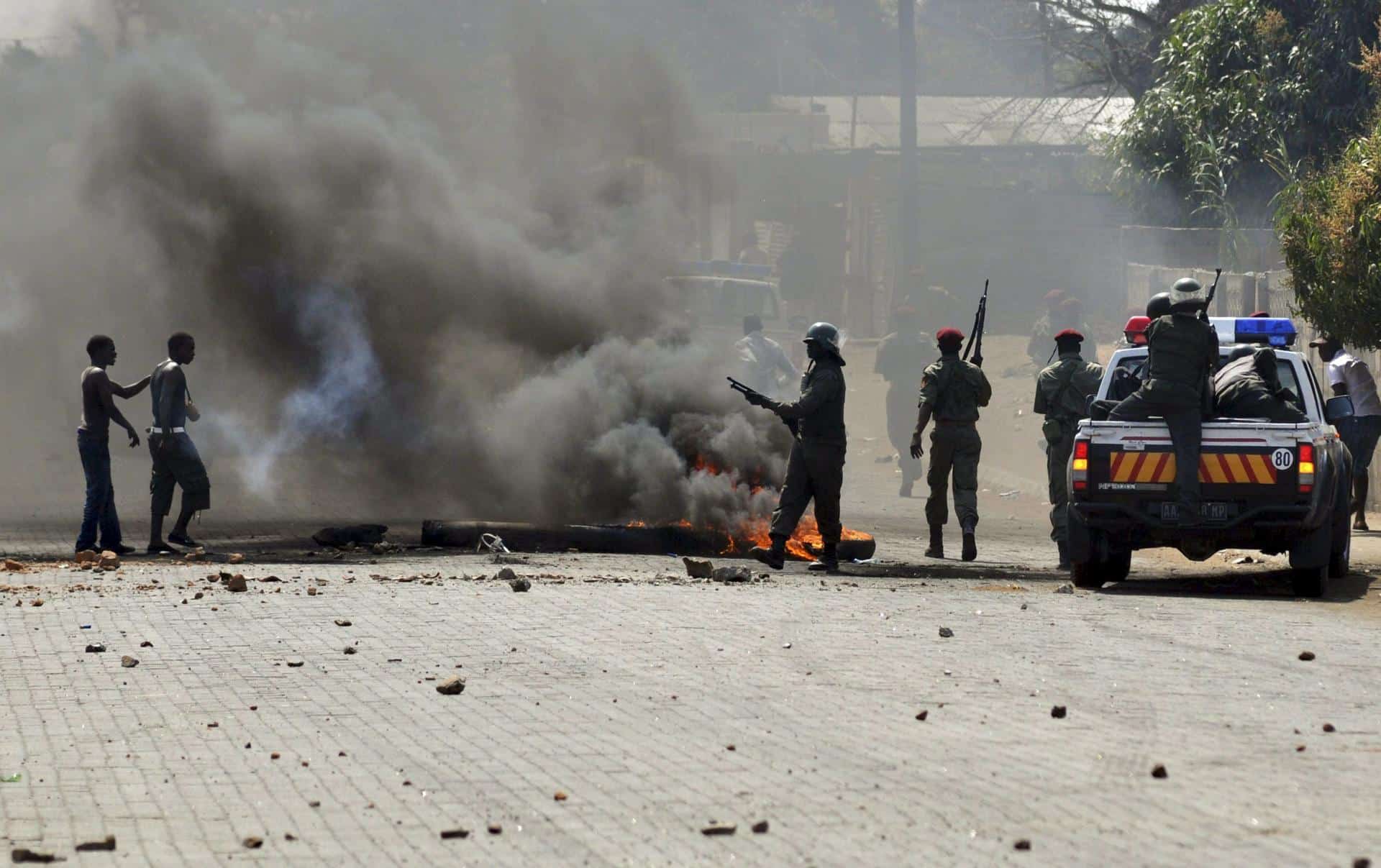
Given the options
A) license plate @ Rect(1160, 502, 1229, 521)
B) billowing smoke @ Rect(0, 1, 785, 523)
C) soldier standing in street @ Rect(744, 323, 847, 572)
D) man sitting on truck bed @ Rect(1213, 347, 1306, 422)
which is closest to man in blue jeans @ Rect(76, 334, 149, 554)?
billowing smoke @ Rect(0, 1, 785, 523)

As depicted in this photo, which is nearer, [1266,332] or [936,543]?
[1266,332]

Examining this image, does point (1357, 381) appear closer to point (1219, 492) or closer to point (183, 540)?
point (1219, 492)

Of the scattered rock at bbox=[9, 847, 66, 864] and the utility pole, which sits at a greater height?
the utility pole

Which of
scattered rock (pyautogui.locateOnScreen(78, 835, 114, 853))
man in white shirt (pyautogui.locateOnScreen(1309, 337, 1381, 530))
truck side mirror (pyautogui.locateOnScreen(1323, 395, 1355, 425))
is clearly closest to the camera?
scattered rock (pyautogui.locateOnScreen(78, 835, 114, 853))

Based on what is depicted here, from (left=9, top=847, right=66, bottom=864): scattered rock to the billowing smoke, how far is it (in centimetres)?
834

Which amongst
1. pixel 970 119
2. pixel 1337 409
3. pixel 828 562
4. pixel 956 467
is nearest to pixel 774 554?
pixel 828 562

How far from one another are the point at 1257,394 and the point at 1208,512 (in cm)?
90

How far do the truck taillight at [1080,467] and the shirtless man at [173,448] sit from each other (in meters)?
5.74

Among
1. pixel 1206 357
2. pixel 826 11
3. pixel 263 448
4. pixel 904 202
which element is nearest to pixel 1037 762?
pixel 1206 357

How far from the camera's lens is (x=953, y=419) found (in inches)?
511


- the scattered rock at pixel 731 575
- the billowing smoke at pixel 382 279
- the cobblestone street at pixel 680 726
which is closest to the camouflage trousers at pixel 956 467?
the billowing smoke at pixel 382 279

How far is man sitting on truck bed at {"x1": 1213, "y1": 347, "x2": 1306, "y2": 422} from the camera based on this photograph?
10375mm

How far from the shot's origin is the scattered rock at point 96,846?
473cm

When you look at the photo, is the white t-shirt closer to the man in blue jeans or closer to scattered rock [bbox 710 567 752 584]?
scattered rock [bbox 710 567 752 584]
